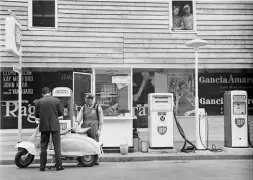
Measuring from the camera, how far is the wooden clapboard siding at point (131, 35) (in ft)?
48.8

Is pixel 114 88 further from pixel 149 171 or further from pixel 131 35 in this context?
pixel 149 171

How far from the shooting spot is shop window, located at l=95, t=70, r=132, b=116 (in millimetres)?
12633

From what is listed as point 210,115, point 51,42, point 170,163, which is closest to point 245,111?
point 170,163

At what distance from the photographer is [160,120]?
39.0 ft

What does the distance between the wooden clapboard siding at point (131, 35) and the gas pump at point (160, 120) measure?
342cm

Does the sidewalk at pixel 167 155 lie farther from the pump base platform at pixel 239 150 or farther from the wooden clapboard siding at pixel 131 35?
the wooden clapboard siding at pixel 131 35

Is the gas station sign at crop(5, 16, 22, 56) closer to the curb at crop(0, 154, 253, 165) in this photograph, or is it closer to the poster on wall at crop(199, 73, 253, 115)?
the curb at crop(0, 154, 253, 165)

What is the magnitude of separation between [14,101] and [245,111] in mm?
7814

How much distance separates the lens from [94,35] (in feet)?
49.2

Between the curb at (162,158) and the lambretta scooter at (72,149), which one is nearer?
the lambretta scooter at (72,149)

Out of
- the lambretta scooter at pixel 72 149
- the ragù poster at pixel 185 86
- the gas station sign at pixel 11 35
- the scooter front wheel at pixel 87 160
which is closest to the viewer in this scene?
the lambretta scooter at pixel 72 149

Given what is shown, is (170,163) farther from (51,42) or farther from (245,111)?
(51,42)

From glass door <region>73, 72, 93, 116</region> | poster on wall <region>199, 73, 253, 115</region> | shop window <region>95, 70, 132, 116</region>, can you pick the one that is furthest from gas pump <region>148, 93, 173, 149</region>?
poster on wall <region>199, 73, 253, 115</region>

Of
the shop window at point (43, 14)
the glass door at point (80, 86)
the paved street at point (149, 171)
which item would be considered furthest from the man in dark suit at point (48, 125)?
the shop window at point (43, 14)
